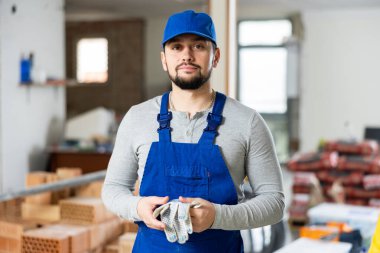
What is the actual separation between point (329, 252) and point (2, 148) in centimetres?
383

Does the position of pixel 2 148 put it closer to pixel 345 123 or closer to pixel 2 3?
pixel 2 3

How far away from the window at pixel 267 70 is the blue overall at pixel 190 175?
9.61m

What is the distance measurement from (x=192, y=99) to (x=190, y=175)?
0.79 ft

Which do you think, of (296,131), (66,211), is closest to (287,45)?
(296,131)

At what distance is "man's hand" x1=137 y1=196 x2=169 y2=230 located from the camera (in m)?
1.50

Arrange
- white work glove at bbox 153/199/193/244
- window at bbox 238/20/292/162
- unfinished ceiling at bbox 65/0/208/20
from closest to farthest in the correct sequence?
white work glove at bbox 153/199/193/244
unfinished ceiling at bbox 65/0/208/20
window at bbox 238/20/292/162

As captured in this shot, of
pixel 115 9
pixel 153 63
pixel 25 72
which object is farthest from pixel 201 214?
pixel 153 63

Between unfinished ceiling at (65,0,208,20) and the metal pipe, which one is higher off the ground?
unfinished ceiling at (65,0,208,20)

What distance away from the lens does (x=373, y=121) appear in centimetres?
1024

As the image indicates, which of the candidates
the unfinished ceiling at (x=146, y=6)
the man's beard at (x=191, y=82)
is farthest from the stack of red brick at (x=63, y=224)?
the unfinished ceiling at (x=146, y=6)

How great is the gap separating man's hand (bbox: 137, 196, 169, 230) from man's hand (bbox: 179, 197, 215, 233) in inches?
2.7

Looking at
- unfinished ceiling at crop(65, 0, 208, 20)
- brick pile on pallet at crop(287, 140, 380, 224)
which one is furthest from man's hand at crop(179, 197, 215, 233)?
unfinished ceiling at crop(65, 0, 208, 20)

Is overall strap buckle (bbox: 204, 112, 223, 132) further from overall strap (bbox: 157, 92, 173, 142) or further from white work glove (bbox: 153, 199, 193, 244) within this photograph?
white work glove (bbox: 153, 199, 193, 244)

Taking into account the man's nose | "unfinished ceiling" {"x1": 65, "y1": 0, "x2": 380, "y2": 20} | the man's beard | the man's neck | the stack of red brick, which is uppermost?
"unfinished ceiling" {"x1": 65, "y1": 0, "x2": 380, "y2": 20}
